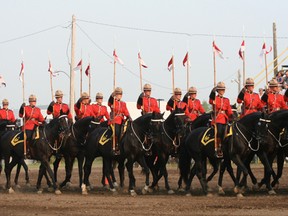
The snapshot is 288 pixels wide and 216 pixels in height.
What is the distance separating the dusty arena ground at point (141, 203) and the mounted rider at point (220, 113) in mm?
1439

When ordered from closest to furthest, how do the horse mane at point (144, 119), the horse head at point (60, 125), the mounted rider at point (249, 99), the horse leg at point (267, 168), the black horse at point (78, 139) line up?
1. the horse leg at point (267, 168)
2. the horse mane at point (144, 119)
3. the mounted rider at point (249, 99)
4. the horse head at point (60, 125)
5. the black horse at point (78, 139)

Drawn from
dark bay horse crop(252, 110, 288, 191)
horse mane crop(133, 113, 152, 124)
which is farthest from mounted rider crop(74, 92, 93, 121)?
dark bay horse crop(252, 110, 288, 191)

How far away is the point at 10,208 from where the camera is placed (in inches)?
781

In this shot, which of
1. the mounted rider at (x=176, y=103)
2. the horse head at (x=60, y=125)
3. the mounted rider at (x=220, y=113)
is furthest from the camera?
the mounted rider at (x=176, y=103)

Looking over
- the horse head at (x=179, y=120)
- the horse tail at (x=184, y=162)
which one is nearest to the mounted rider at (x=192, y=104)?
the horse tail at (x=184, y=162)

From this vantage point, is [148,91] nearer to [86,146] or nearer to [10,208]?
[86,146]

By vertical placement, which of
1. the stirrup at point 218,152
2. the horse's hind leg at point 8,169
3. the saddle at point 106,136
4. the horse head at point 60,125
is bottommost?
the horse's hind leg at point 8,169

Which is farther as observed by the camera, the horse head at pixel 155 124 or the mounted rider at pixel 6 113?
the mounted rider at pixel 6 113

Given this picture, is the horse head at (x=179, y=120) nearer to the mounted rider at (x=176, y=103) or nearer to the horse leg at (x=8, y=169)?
the mounted rider at (x=176, y=103)

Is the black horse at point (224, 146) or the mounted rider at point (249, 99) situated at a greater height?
the mounted rider at point (249, 99)

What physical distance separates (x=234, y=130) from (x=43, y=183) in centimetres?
965

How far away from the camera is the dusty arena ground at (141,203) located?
720 inches

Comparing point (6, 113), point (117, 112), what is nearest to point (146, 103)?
point (117, 112)

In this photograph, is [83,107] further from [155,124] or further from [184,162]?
[155,124]
